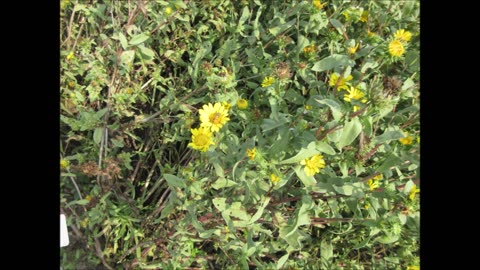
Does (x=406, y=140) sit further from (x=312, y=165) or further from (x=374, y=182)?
(x=312, y=165)

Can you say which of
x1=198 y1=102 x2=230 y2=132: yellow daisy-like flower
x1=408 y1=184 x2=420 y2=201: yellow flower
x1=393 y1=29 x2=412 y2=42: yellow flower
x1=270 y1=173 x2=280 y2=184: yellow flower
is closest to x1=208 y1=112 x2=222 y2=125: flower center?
x1=198 y1=102 x2=230 y2=132: yellow daisy-like flower

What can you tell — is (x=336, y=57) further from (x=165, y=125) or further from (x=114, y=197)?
(x=114, y=197)

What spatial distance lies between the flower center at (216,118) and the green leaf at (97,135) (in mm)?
456

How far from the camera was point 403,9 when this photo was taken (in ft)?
5.43

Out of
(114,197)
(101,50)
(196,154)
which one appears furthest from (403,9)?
(114,197)

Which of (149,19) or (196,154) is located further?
(149,19)

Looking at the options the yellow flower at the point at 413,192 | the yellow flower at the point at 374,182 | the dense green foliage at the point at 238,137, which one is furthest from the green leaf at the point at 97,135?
the yellow flower at the point at 413,192

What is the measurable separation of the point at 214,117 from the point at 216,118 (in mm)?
10

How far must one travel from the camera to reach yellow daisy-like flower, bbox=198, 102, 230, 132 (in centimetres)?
136

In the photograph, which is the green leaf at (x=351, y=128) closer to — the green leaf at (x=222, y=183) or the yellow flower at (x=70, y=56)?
the green leaf at (x=222, y=183)

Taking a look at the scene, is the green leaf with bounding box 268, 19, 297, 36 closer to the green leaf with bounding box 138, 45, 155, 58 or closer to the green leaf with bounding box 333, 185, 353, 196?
the green leaf with bounding box 138, 45, 155, 58

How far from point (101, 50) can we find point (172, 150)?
0.51 metres

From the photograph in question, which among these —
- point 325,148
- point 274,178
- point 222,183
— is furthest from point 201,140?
point 325,148

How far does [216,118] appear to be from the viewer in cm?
137
